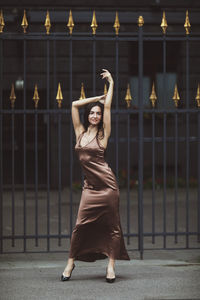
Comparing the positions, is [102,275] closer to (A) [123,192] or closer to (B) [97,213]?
(B) [97,213]

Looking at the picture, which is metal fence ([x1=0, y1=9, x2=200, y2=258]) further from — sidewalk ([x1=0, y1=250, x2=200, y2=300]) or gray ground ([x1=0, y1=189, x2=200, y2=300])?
sidewalk ([x1=0, y1=250, x2=200, y2=300])

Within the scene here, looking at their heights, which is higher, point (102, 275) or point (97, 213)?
point (97, 213)

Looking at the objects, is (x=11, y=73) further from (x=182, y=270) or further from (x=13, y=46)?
(x=182, y=270)

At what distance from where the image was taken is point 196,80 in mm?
15695

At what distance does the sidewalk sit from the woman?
0.24 m

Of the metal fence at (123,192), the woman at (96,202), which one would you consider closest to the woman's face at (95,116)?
the woman at (96,202)

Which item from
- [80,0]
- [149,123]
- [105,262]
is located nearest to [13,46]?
[80,0]

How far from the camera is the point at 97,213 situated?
6355 mm

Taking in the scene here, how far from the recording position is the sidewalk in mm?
5762

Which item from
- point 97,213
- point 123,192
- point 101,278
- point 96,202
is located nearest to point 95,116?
point 96,202

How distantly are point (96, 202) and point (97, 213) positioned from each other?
12cm

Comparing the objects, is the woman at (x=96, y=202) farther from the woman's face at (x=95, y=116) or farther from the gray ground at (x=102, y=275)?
the gray ground at (x=102, y=275)

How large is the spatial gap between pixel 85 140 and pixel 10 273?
164cm

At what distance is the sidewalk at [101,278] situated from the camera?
5762 millimetres
